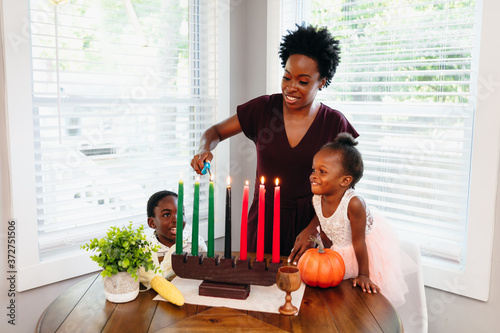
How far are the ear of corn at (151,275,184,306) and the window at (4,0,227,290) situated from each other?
842 mm

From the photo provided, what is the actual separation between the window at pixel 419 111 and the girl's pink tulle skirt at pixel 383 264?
1.59 feet

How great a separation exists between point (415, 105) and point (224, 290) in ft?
4.52

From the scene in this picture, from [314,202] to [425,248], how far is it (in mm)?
760

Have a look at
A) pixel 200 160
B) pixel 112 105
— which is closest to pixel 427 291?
pixel 200 160

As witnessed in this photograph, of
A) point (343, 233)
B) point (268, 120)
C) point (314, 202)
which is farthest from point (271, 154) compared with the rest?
point (343, 233)

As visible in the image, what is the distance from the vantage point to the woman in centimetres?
189

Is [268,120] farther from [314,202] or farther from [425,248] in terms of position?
[425,248]

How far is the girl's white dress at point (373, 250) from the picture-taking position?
1.69 m

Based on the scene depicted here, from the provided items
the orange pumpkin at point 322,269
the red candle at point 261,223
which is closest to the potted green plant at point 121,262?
the red candle at point 261,223

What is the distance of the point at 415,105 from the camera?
2229 mm

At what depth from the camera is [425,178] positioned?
7.25ft

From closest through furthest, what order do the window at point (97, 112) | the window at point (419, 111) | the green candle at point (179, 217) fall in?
the green candle at point (179, 217) < the window at point (97, 112) < the window at point (419, 111)

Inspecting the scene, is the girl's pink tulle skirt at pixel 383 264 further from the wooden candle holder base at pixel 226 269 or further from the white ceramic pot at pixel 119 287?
the white ceramic pot at pixel 119 287

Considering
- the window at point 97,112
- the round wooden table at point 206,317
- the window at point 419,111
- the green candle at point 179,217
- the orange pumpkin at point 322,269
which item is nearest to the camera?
the round wooden table at point 206,317
